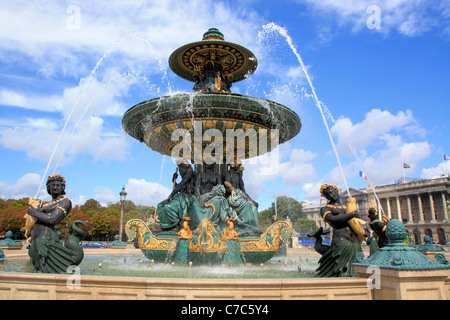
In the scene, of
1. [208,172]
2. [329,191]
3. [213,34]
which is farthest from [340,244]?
[213,34]

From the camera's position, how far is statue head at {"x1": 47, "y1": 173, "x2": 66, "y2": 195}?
595 centimetres

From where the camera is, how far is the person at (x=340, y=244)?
17.5 ft

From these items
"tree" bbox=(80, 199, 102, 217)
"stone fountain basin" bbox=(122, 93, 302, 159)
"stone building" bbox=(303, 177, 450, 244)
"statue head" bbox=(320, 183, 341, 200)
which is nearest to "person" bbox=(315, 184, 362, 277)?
"statue head" bbox=(320, 183, 341, 200)

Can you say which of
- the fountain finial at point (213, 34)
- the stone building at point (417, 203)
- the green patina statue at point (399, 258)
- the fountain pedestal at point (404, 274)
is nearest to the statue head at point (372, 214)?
the green patina statue at point (399, 258)

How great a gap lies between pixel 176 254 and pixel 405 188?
78.7m

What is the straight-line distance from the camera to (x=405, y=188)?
75.7 m

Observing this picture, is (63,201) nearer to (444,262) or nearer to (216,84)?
(444,262)

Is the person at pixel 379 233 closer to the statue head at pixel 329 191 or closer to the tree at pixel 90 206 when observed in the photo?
the statue head at pixel 329 191

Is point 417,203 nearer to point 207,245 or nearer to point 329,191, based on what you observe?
point 207,245

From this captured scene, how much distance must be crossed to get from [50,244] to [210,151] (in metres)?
5.79

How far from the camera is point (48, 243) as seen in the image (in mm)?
5434

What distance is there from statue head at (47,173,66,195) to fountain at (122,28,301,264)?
358 centimetres

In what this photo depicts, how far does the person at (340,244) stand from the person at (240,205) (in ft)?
13.8
